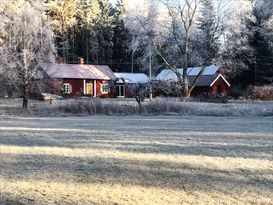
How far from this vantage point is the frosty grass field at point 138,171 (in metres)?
8.00

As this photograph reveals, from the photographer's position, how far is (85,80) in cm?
6819

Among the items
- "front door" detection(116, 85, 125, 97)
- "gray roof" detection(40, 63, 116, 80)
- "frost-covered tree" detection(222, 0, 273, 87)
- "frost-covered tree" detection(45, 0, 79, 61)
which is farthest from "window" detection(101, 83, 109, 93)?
"frost-covered tree" detection(222, 0, 273, 87)

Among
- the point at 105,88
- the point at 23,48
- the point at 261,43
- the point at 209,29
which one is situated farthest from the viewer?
the point at 105,88

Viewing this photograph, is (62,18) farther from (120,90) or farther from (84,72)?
(120,90)

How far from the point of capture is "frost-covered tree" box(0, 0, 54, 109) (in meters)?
37.5

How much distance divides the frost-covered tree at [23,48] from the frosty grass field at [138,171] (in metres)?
22.4

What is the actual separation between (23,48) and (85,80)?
3041 cm

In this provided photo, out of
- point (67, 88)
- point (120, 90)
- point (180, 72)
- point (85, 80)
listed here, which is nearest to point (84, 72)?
point (85, 80)

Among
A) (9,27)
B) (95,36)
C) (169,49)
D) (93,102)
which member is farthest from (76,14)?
(93,102)

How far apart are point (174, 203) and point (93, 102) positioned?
27.0 meters

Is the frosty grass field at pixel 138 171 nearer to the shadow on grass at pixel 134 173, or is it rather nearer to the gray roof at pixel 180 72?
the shadow on grass at pixel 134 173

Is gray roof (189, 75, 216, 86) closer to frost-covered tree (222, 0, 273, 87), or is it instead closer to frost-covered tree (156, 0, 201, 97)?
frost-covered tree (222, 0, 273, 87)

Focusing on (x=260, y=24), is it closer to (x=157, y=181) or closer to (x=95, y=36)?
(x=95, y=36)

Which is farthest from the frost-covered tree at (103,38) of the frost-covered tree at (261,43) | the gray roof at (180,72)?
the frost-covered tree at (261,43)
